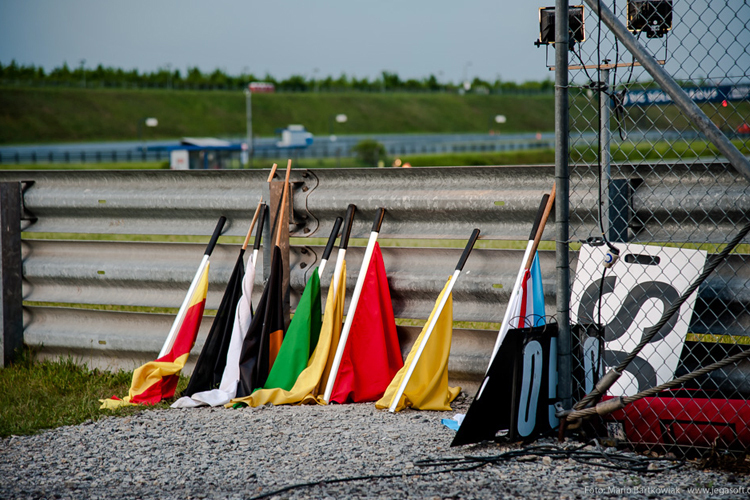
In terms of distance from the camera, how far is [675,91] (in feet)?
9.51

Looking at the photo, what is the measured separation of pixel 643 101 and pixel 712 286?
3.78ft

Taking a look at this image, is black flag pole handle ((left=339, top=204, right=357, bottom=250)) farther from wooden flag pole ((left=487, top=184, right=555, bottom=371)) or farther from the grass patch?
the grass patch

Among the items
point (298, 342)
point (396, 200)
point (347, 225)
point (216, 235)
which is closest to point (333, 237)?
point (347, 225)

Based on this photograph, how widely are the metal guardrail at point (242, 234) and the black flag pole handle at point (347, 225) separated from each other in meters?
0.08

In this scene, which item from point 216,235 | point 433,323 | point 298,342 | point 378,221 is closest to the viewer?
point 433,323

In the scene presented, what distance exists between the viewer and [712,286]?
348 centimetres

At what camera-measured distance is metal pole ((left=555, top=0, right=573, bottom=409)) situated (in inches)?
124

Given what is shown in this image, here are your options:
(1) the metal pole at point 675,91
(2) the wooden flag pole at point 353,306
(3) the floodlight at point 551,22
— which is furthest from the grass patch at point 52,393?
(1) the metal pole at point 675,91

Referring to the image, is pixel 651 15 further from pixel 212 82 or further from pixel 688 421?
pixel 212 82

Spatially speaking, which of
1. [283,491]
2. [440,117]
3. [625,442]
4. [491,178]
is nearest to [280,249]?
[491,178]

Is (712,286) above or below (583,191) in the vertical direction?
below

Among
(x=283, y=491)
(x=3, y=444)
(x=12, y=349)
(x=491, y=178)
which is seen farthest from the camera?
(x=12, y=349)

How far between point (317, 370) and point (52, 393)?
5.70 ft

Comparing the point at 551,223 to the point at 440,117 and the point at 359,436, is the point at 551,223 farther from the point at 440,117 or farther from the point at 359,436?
the point at 440,117
